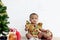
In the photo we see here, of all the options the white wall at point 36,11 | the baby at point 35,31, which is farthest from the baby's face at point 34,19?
the white wall at point 36,11

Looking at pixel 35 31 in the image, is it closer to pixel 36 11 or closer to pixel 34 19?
pixel 34 19

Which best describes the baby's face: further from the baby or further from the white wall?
the white wall

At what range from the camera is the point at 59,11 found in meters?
1.30

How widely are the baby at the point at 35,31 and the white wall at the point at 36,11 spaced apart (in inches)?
5.2

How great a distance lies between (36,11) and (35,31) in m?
0.20

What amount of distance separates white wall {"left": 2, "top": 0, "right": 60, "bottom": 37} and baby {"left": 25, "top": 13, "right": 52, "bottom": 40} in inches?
5.2

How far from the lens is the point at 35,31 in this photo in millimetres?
1133

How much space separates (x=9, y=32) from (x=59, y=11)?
423 mm

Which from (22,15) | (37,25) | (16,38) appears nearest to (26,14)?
(22,15)

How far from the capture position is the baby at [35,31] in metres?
1.10

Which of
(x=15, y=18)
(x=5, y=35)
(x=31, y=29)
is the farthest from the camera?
(x=15, y=18)

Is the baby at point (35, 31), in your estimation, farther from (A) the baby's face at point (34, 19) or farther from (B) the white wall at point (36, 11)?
(B) the white wall at point (36, 11)

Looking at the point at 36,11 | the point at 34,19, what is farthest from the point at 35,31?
the point at 36,11

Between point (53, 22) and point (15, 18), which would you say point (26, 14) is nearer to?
point (15, 18)
